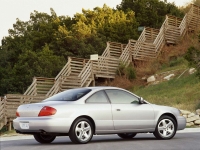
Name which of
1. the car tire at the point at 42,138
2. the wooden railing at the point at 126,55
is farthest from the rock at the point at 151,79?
the car tire at the point at 42,138

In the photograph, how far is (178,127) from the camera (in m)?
14.4

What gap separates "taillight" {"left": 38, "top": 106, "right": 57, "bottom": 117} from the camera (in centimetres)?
1259

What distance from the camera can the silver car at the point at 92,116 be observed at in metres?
12.6

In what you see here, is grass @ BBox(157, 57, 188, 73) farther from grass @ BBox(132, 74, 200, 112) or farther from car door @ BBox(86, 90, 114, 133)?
car door @ BBox(86, 90, 114, 133)

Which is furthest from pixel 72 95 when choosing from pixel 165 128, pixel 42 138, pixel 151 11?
pixel 151 11

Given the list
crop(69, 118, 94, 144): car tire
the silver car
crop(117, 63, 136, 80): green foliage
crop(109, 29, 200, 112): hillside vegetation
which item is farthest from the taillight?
crop(117, 63, 136, 80): green foliage

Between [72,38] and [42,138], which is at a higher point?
[72,38]

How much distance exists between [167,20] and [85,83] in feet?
38.6

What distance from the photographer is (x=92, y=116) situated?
1302cm

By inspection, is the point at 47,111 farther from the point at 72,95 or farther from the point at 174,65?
the point at 174,65

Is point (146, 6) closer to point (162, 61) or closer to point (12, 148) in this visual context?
point (162, 61)

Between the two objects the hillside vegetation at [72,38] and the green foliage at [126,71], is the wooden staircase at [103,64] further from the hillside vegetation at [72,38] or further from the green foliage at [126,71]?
the hillside vegetation at [72,38]

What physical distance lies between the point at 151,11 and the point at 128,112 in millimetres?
37130

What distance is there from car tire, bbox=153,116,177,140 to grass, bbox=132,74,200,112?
32.4 feet
